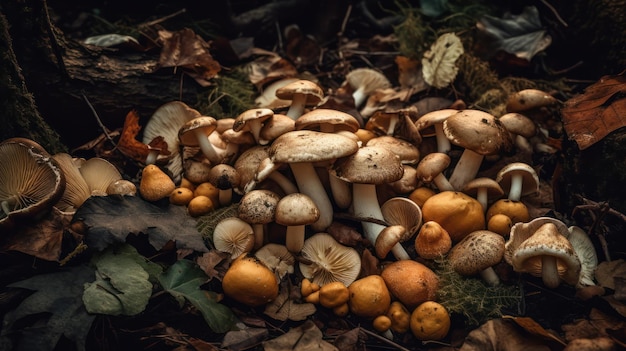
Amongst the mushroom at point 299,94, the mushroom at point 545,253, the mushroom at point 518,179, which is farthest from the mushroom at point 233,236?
the mushroom at point 518,179

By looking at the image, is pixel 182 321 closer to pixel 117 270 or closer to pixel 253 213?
pixel 117 270

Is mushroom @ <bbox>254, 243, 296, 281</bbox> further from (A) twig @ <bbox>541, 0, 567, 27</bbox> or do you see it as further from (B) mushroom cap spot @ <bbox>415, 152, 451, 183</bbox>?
(A) twig @ <bbox>541, 0, 567, 27</bbox>

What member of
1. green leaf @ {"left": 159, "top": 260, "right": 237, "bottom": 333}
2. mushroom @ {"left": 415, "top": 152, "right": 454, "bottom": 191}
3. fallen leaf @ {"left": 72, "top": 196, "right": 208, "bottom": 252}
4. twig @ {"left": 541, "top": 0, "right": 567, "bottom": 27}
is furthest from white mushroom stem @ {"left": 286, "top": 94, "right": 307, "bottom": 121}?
twig @ {"left": 541, "top": 0, "right": 567, "bottom": 27}

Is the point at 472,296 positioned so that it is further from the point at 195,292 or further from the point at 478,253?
the point at 195,292

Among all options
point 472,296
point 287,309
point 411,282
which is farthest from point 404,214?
point 287,309

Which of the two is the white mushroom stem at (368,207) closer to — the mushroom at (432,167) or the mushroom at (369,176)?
the mushroom at (369,176)
